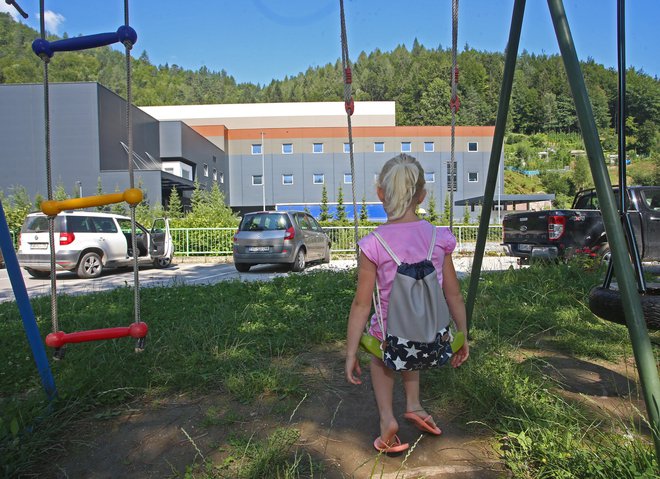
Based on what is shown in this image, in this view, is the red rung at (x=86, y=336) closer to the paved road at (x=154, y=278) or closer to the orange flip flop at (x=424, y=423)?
the orange flip flop at (x=424, y=423)

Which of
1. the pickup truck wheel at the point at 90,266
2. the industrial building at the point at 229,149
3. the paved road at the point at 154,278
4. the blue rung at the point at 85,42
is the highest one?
the industrial building at the point at 229,149

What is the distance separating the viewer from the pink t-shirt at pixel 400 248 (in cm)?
214

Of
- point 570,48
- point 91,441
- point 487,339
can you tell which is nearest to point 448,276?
point 570,48

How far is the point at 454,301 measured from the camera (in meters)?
2.32

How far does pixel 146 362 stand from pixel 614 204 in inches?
117

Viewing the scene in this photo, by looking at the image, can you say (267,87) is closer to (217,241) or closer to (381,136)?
(381,136)

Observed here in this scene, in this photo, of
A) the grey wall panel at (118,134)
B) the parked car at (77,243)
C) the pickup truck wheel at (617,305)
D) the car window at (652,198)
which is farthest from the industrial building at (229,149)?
the pickup truck wheel at (617,305)

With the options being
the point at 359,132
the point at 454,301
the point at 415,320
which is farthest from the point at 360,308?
the point at 359,132

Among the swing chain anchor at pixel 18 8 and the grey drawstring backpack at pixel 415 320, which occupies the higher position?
the swing chain anchor at pixel 18 8

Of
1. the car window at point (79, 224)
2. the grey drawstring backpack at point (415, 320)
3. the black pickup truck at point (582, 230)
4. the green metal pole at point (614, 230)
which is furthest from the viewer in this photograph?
the car window at point (79, 224)

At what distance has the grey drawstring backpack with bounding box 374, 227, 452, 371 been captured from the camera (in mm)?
2027

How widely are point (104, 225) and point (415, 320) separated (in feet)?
40.5

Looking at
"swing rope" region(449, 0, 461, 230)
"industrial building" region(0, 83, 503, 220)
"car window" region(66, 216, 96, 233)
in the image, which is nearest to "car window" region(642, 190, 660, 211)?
"swing rope" region(449, 0, 461, 230)

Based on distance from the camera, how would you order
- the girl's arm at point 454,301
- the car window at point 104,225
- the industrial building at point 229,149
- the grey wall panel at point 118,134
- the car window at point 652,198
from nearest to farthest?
the girl's arm at point 454,301 → the car window at point 652,198 → the car window at point 104,225 → the industrial building at point 229,149 → the grey wall panel at point 118,134
